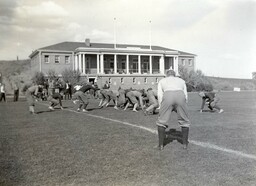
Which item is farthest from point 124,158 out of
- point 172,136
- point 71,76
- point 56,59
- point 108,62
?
point 108,62

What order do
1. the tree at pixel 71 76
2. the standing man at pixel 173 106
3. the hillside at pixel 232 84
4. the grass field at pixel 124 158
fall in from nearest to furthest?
the grass field at pixel 124 158
the standing man at pixel 173 106
the tree at pixel 71 76
the hillside at pixel 232 84

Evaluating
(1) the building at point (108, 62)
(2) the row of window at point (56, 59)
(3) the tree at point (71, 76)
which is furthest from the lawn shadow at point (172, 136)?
(2) the row of window at point (56, 59)

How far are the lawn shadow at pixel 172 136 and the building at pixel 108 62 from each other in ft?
133

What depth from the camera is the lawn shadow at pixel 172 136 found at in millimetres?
8383

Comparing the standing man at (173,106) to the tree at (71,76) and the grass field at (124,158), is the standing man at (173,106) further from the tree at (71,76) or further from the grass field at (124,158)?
the tree at (71,76)

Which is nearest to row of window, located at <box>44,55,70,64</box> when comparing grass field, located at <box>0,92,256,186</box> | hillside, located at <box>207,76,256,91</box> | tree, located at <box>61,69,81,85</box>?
tree, located at <box>61,69,81,85</box>

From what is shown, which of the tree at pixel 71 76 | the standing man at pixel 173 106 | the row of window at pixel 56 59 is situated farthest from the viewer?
the row of window at pixel 56 59

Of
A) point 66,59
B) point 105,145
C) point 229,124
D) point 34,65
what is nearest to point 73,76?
point 66,59

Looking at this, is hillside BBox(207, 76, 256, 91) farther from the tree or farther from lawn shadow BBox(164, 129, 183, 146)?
lawn shadow BBox(164, 129, 183, 146)

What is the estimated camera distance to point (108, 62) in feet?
191

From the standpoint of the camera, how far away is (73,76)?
46438 millimetres

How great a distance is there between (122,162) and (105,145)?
1.64 meters

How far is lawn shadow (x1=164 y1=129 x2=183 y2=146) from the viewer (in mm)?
8383

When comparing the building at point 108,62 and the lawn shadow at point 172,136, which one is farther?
the building at point 108,62
